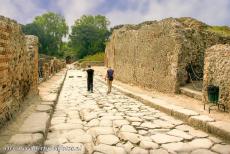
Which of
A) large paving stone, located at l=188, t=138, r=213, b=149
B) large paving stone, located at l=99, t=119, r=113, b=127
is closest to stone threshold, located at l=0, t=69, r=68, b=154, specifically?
large paving stone, located at l=99, t=119, r=113, b=127

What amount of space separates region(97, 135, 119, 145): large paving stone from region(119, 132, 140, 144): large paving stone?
0.52 ft

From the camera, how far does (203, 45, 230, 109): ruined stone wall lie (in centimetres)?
757

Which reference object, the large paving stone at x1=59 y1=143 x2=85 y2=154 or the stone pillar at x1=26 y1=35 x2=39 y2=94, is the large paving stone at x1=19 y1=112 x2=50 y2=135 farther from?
the stone pillar at x1=26 y1=35 x2=39 y2=94

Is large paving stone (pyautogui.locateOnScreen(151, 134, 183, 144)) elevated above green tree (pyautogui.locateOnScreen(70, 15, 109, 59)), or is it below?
below

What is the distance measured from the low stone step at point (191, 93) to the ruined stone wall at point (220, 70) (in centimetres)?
89

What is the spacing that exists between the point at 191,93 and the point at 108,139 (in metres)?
5.78

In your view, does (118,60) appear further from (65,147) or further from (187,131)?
Answer: (65,147)

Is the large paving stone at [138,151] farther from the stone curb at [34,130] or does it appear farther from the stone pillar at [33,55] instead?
the stone pillar at [33,55]

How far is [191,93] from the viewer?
1016 cm

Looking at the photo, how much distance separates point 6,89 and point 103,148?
7.41ft

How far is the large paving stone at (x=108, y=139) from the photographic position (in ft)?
16.5

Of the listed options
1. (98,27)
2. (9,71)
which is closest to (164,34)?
(9,71)

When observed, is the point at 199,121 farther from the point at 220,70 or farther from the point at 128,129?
the point at 220,70

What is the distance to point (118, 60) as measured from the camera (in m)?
20.6
